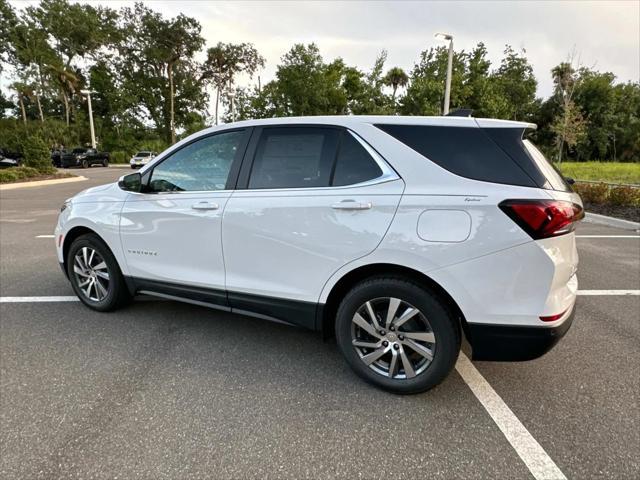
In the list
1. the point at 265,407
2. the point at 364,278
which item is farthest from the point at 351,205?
the point at 265,407

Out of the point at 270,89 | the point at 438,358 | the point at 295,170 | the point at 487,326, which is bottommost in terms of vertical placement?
the point at 438,358

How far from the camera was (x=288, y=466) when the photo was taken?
6.44ft

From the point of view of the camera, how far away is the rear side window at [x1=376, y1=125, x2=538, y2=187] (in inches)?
86.2

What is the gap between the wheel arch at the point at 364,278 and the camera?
7.69 ft

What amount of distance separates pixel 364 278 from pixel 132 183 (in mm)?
2269

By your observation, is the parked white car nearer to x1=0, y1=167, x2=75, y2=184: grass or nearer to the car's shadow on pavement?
x1=0, y1=167, x2=75, y2=184: grass

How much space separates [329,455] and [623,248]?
6.91 metres

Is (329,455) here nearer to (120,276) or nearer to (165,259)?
(165,259)

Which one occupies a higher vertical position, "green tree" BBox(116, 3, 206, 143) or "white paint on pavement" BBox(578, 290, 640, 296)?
"green tree" BBox(116, 3, 206, 143)

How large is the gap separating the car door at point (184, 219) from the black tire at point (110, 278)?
10.2 inches

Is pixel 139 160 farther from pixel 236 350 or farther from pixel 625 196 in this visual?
pixel 236 350

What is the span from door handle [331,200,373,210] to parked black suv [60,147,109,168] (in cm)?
3553

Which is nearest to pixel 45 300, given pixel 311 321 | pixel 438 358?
pixel 311 321

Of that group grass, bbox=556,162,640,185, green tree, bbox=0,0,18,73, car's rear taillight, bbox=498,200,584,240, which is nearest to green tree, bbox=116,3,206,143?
green tree, bbox=0,0,18,73
